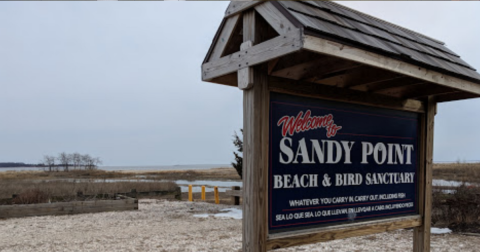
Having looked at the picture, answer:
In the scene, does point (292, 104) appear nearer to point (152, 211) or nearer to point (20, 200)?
point (152, 211)

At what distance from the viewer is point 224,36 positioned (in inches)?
144

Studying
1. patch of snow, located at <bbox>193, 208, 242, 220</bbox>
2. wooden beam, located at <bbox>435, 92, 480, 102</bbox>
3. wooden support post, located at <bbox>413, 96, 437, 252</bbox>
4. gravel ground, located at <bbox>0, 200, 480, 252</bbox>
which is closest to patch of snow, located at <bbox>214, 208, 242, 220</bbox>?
patch of snow, located at <bbox>193, 208, 242, 220</bbox>

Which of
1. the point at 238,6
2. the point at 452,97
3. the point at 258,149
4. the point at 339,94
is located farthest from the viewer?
the point at 452,97

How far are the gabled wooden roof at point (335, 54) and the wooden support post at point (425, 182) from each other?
0.50 metres

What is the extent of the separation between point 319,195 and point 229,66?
1.58m

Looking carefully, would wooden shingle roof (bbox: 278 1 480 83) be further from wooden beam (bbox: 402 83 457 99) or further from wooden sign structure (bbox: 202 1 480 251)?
wooden beam (bbox: 402 83 457 99)

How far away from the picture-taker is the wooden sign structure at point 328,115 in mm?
3160

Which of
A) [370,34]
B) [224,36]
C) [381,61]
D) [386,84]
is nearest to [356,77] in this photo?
[386,84]

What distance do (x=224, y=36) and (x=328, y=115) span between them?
4.45 ft

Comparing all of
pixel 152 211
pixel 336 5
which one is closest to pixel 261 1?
pixel 336 5

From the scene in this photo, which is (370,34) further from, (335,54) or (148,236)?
(148,236)

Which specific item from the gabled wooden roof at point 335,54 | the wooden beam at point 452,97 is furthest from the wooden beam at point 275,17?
the wooden beam at point 452,97

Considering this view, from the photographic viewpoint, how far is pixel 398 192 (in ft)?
15.2

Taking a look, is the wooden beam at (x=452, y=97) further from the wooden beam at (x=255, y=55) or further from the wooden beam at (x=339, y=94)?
the wooden beam at (x=255, y=55)
